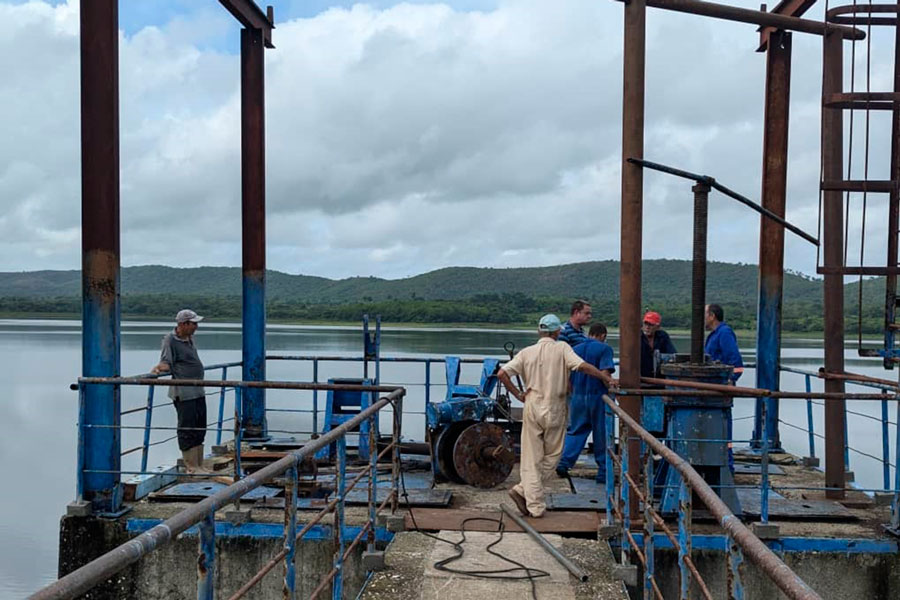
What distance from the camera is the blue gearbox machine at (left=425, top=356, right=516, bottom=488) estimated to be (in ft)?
27.7

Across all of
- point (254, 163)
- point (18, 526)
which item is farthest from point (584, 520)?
point (18, 526)

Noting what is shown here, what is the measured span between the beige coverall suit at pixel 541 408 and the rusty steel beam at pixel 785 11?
517 centimetres

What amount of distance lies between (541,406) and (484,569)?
5.64 feet

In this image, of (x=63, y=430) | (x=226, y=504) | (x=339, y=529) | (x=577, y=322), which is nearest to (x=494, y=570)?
(x=339, y=529)

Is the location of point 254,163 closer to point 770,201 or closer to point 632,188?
point 632,188

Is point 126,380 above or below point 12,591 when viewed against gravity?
above

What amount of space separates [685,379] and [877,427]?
104 ft

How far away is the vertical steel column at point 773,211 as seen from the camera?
10.8 metres

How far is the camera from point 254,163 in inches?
453

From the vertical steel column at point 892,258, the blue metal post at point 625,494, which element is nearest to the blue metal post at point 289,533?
the blue metal post at point 625,494

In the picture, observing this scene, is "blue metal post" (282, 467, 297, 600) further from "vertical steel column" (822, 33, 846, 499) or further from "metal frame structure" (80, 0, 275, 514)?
"vertical steel column" (822, 33, 846, 499)

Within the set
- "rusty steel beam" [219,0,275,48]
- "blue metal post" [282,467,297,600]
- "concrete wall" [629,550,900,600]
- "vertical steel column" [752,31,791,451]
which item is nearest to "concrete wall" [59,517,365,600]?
"concrete wall" [629,550,900,600]

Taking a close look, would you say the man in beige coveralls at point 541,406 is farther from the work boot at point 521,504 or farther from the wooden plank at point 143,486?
the wooden plank at point 143,486

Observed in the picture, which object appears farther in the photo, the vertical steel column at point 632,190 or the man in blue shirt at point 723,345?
the man in blue shirt at point 723,345
